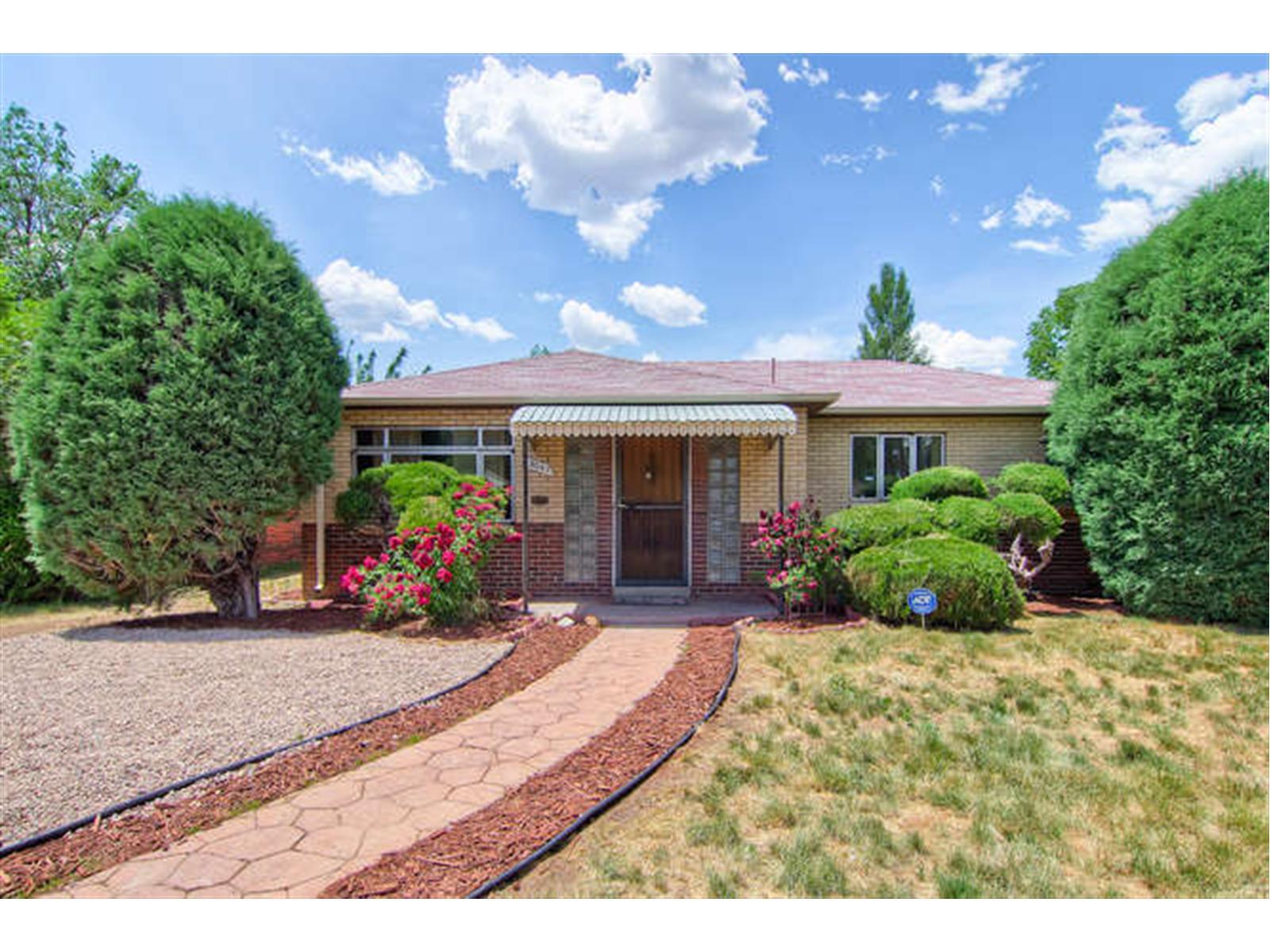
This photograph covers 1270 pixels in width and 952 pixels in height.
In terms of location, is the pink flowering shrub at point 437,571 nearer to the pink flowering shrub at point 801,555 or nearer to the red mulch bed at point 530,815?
the red mulch bed at point 530,815

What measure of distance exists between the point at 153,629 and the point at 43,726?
153 inches

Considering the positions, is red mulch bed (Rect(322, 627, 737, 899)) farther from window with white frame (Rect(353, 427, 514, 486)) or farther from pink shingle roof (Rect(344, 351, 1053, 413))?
window with white frame (Rect(353, 427, 514, 486))

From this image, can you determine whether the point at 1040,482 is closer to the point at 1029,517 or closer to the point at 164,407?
the point at 1029,517

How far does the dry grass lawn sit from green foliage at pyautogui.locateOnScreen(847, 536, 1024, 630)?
1.35m

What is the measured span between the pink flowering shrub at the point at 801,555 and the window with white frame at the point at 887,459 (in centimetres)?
328

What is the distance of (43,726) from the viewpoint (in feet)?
16.1

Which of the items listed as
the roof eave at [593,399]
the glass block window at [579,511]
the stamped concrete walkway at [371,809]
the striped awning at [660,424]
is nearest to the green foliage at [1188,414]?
the roof eave at [593,399]

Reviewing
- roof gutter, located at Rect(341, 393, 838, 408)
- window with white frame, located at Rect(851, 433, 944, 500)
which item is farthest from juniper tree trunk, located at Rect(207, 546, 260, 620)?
window with white frame, located at Rect(851, 433, 944, 500)

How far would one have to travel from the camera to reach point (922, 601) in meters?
7.89

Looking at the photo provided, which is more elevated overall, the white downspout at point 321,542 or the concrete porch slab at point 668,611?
the white downspout at point 321,542

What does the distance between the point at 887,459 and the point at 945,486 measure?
176 centimetres

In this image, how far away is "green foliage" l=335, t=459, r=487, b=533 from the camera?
30.5 ft

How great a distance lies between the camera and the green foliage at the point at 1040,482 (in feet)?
32.8

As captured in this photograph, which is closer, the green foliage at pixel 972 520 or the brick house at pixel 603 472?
the green foliage at pixel 972 520
